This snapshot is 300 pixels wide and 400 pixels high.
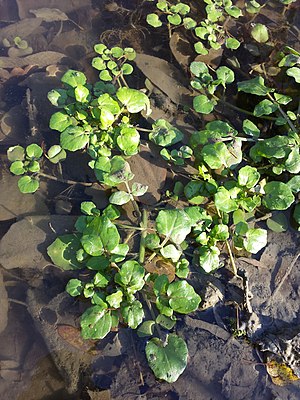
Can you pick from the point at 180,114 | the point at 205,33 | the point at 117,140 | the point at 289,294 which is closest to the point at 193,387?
the point at 289,294

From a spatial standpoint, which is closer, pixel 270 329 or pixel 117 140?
pixel 270 329

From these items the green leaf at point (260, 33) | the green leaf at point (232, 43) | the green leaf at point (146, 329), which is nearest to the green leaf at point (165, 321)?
the green leaf at point (146, 329)

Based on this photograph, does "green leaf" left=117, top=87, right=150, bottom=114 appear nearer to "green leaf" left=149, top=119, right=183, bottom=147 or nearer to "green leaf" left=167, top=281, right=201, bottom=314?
"green leaf" left=149, top=119, right=183, bottom=147

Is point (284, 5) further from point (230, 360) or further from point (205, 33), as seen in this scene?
point (230, 360)

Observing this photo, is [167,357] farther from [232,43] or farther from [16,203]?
[232,43]

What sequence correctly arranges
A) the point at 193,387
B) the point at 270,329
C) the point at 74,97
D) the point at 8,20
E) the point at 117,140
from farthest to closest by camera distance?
the point at 8,20
the point at 74,97
the point at 117,140
the point at 270,329
the point at 193,387

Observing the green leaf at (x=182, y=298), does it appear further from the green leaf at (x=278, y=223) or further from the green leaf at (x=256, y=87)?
the green leaf at (x=256, y=87)
